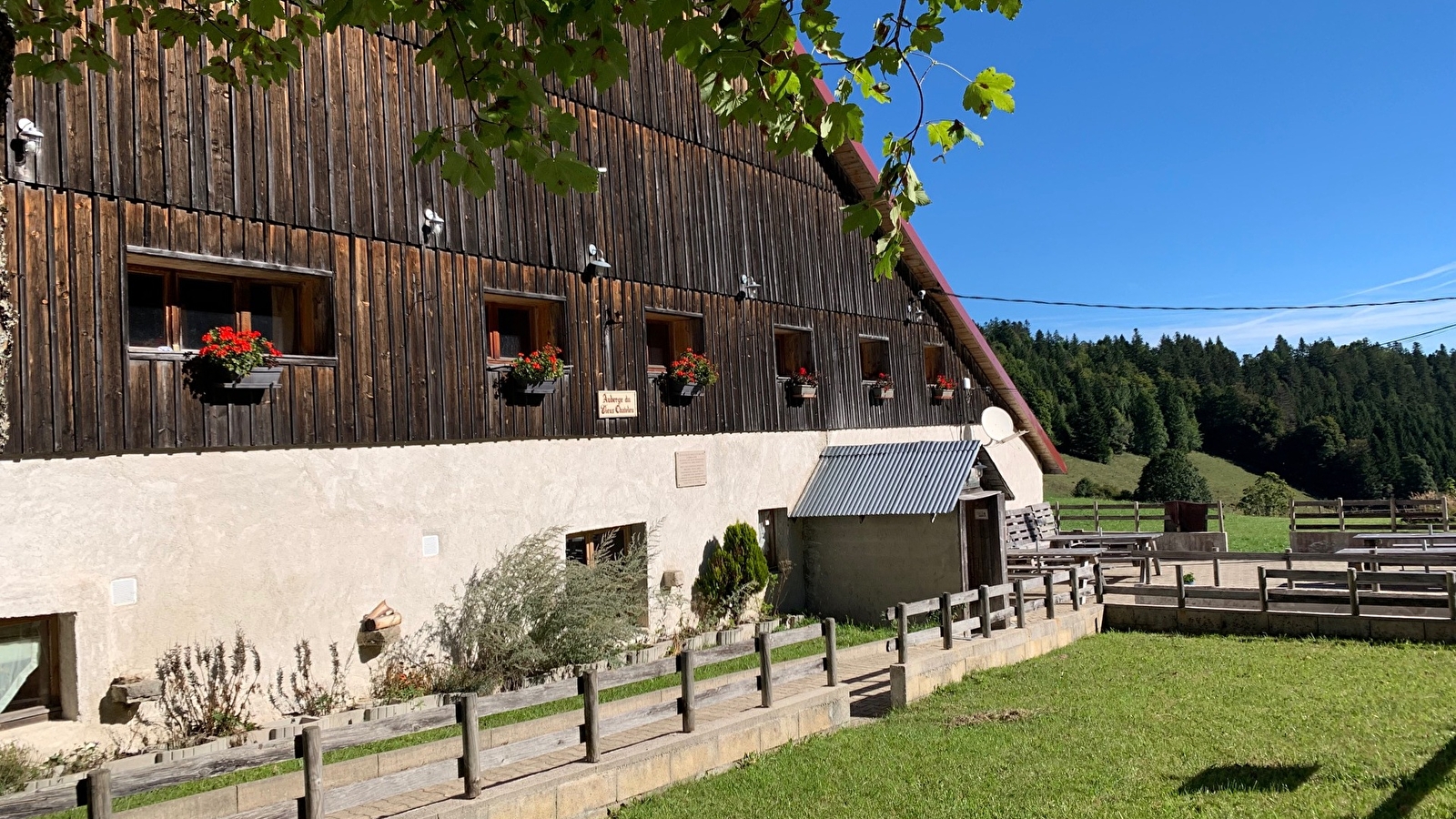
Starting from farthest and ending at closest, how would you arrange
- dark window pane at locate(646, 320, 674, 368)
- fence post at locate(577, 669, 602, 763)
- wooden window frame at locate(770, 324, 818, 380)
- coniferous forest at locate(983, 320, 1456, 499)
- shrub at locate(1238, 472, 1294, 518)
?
coniferous forest at locate(983, 320, 1456, 499)
shrub at locate(1238, 472, 1294, 518)
wooden window frame at locate(770, 324, 818, 380)
dark window pane at locate(646, 320, 674, 368)
fence post at locate(577, 669, 602, 763)

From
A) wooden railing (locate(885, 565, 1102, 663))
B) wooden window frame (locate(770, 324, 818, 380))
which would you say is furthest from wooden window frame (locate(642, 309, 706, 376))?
wooden railing (locate(885, 565, 1102, 663))

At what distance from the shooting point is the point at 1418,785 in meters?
7.05

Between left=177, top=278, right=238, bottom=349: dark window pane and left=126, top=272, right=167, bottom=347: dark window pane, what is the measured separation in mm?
188

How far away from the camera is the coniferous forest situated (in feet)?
272

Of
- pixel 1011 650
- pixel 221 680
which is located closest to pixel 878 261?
pixel 221 680

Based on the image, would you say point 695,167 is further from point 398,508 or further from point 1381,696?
point 1381,696

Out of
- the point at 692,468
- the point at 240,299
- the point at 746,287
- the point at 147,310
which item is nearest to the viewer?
the point at 147,310

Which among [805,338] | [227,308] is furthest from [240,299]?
[805,338]

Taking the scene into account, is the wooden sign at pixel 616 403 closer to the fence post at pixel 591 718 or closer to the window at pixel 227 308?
the window at pixel 227 308

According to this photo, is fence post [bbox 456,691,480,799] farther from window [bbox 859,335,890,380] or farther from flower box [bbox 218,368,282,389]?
window [bbox 859,335,890,380]

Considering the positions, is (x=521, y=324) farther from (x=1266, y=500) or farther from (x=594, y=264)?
(x=1266, y=500)

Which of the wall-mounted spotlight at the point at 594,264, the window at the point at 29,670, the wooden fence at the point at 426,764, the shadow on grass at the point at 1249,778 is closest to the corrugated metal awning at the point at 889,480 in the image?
the wall-mounted spotlight at the point at 594,264

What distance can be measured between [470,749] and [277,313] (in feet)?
19.2

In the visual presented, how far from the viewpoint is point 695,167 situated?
632 inches
